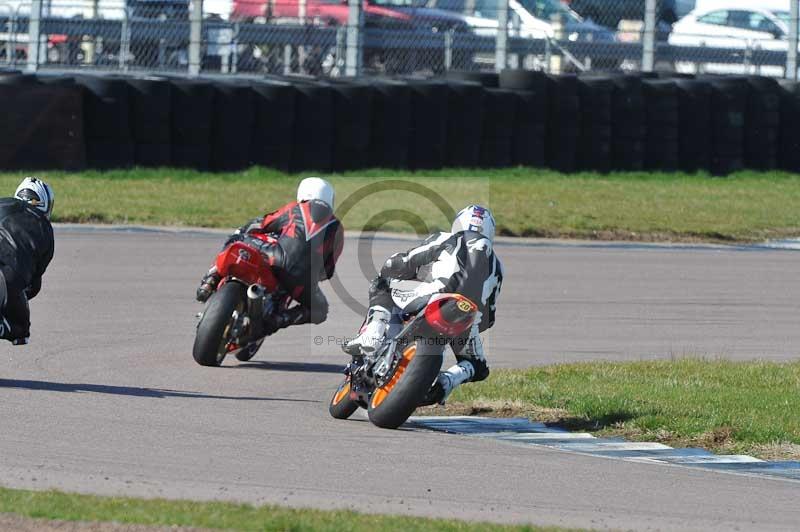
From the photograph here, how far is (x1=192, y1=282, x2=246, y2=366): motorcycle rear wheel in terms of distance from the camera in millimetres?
9609

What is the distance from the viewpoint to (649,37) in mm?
22547

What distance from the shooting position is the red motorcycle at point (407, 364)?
7.63 m

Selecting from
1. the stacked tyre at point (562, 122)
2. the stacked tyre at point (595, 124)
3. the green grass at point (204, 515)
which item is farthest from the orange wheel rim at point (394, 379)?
the stacked tyre at point (595, 124)

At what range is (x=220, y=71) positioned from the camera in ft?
68.7

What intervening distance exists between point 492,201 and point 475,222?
1075 cm

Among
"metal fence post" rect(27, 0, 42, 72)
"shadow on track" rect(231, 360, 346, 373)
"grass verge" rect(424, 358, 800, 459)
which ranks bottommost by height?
"shadow on track" rect(231, 360, 346, 373)

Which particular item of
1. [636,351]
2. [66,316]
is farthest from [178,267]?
[636,351]

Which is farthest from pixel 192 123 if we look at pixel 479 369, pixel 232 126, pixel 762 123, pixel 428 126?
pixel 479 369

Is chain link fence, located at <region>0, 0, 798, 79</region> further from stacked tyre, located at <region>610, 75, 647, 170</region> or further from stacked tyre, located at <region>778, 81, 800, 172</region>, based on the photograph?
stacked tyre, located at <region>610, 75, 647, 170</region>

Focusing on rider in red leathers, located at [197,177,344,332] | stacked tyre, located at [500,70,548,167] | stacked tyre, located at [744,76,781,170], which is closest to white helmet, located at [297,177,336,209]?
rider in red leathers, located at [197,177,344,332]

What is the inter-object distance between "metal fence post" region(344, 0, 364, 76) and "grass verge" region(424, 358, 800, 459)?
1162 centimetres

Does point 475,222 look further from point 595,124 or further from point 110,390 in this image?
point 595,124

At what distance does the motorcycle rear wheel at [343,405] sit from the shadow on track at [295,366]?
170 centimetres

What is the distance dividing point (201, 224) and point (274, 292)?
23.3 feet
